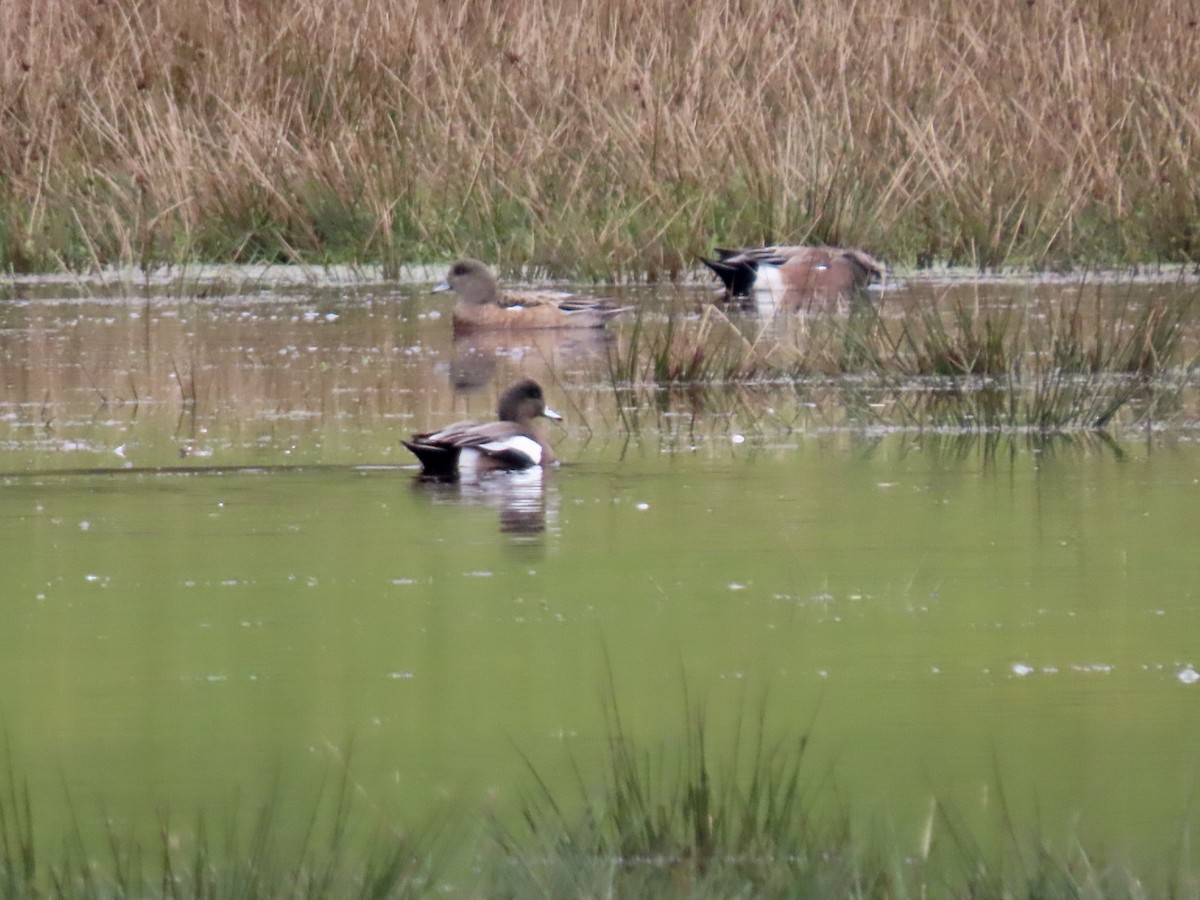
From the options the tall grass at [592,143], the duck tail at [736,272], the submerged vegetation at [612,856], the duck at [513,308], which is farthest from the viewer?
the tall grass at [592,143]

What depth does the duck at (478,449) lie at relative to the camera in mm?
6945

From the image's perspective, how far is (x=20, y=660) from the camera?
4621 mm

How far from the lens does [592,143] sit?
506 inches

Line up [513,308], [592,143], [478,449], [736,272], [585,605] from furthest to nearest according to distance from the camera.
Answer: [592,143]
[736,272]
[513,308]
[478,449]
[585,605]

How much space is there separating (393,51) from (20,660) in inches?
380

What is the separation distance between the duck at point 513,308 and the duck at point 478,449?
3669mm

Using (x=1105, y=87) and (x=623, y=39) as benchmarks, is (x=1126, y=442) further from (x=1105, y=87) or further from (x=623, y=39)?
(x=623, y=39)

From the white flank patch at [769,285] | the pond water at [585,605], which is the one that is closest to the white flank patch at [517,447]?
the pond water at [585,605]

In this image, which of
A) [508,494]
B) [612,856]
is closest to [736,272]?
[508,494]

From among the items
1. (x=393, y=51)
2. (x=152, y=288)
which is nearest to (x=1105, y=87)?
(x=393, y=51)

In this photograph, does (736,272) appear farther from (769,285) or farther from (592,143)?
(592,143)

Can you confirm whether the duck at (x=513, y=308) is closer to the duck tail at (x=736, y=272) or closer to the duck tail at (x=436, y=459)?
the duck tail at (x=736, y=272)

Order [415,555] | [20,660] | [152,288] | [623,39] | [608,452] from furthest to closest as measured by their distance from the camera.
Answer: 1. [623,39]
2. [152,288]
3. [608,452]
4. [415,555]
5. [20,660]

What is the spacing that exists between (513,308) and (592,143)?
2.12 metres
